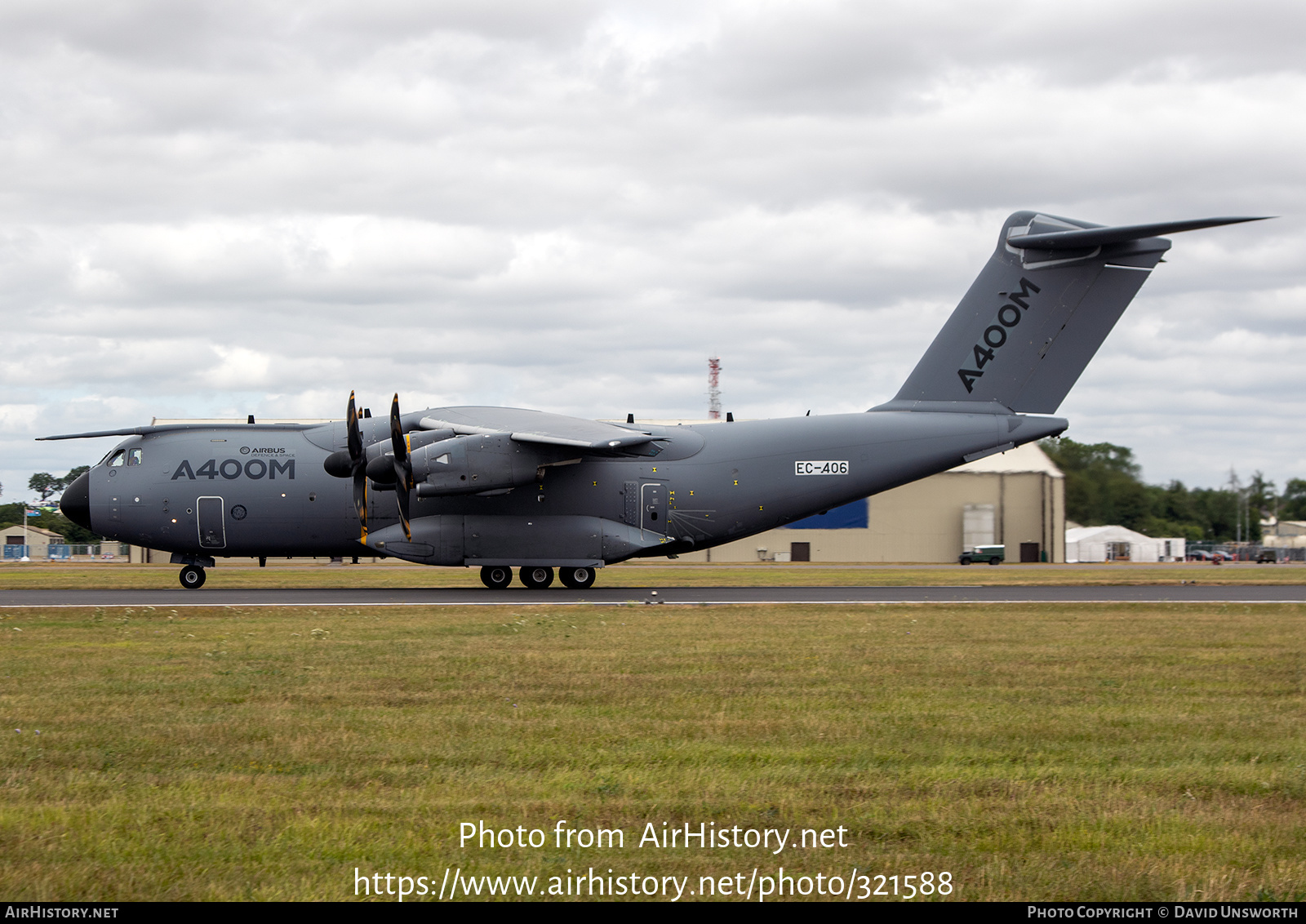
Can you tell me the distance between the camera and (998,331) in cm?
2941

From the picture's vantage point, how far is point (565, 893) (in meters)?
5.51

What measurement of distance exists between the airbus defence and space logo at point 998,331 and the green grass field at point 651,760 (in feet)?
47.0

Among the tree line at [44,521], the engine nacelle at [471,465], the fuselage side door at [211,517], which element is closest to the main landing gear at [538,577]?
the engine nacelle at [471,465]

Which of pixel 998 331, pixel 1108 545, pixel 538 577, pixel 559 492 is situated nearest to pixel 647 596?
pixel 559 492

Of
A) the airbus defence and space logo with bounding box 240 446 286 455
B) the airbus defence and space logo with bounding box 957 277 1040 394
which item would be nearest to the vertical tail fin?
the airbus defence and space logo with bounding box 957 277 1040 394

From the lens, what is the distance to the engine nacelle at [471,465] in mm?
27734

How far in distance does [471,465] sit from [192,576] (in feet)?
32.0

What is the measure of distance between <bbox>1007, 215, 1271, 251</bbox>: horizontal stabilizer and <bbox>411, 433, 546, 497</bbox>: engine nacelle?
13.6 meters

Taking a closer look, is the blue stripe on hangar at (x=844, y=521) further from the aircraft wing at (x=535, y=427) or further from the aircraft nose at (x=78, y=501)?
the aircraft nose at (x=78, y=501)

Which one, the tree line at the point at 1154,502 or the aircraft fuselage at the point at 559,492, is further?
the tree line at the point at 1154,502

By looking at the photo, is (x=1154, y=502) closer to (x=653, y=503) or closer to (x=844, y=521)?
(x=844, y=521)

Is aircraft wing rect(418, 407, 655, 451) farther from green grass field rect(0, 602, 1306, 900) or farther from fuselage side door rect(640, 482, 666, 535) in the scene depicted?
green grass field rect(0, 602, 1306, 900)

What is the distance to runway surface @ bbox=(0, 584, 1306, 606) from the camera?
81.5 ft
